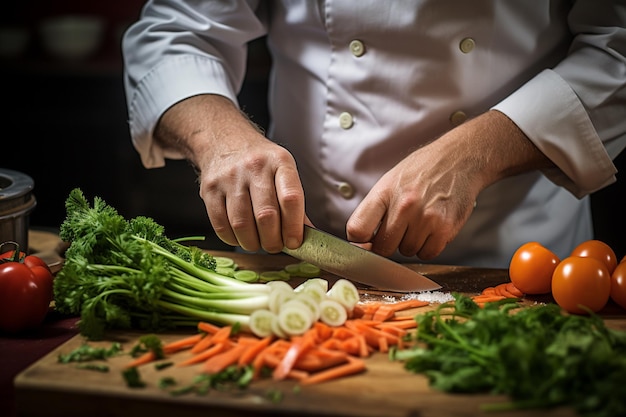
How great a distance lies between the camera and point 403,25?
191cm

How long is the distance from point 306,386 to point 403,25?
100 cm

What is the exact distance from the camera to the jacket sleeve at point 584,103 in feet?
→ 6.00

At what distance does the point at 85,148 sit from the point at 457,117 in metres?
2.72

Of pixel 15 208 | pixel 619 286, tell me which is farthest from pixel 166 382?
pixel 619 286

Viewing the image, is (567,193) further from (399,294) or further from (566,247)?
(399,294)

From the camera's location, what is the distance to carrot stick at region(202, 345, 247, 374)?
4.34ft

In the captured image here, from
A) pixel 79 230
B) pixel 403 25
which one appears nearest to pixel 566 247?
pixel 403 25

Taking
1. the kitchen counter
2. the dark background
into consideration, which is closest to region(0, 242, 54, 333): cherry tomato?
the kitchen counter

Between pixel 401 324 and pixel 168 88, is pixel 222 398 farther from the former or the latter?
pixel 168 88

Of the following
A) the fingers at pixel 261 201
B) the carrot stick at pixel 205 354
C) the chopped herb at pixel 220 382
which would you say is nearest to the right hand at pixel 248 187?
the fingers at pixel 261 201

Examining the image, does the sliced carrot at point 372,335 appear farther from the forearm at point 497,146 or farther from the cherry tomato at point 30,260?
the cherry tomato at point 30,260

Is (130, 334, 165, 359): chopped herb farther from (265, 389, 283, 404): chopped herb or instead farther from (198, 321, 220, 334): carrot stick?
(265, 389, 283, 404): chopped herb

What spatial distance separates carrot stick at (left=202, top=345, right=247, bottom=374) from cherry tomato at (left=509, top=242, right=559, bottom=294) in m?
0.71

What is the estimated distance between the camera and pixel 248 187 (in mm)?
1719
